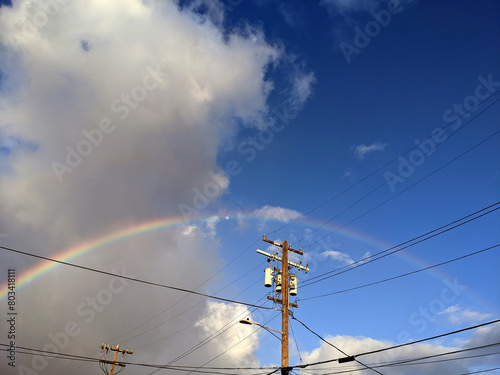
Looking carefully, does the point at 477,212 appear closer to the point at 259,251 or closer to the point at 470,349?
the point at 470,349

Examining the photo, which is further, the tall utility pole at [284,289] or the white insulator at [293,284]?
the white insulator at [293,284]

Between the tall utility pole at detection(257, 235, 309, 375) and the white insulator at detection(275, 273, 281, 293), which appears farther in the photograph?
the white insulator at detection(275, 273, 281, 293)

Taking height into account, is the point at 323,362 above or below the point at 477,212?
below

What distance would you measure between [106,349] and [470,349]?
35430 millimetres

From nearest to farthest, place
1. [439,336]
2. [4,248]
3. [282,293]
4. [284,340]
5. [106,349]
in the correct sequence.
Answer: [439,336]
[4,248]
[284,340]
[282,293]
[106,349]

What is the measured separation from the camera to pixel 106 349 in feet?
125

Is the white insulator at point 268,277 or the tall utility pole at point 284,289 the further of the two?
the white insulator at point 268,277

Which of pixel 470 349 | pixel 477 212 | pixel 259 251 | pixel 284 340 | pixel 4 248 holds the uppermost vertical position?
pixel 259 251

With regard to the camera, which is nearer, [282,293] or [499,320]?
[499,320]

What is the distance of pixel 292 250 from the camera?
2211 cm

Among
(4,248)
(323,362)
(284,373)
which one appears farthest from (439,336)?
(4,248)

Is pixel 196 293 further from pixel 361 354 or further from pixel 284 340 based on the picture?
pixel 361 354

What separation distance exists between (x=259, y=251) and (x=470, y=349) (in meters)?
11.7

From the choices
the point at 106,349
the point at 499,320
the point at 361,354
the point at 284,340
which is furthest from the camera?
the point at 106,349
